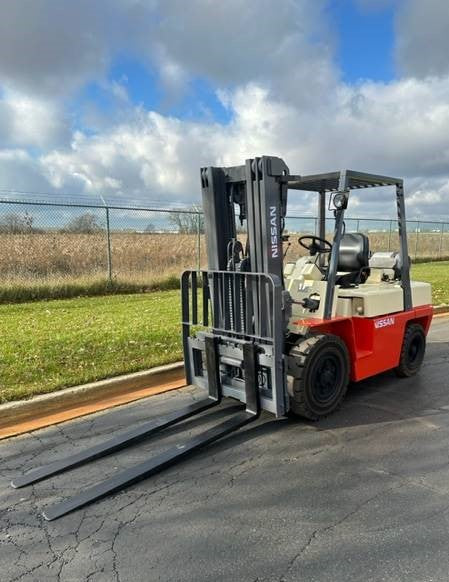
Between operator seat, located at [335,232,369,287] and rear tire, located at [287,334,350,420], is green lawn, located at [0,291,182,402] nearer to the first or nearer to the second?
rear tire, located at [287,334,350,420]

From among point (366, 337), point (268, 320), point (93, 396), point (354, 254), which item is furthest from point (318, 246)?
point (93, 396)

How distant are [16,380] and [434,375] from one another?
5.04m

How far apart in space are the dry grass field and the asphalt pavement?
7.17 metres

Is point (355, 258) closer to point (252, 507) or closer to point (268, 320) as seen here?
point (268, 320)

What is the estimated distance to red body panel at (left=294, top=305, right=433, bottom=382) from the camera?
4.92 m

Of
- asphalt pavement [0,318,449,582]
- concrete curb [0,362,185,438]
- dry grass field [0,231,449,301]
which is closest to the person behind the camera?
asphalt pavement [0,318,449,582]

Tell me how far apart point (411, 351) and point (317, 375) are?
205 centimetres

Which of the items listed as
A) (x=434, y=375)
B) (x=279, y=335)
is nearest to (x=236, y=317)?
(x=279, y=335)

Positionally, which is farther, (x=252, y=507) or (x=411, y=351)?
(x=411, y=351)

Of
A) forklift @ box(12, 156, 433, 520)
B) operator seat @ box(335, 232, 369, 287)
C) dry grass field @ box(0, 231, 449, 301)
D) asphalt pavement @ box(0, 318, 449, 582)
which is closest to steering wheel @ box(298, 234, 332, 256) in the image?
forklift @ box(12, 156, 433, 520)

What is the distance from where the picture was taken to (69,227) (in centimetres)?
1250

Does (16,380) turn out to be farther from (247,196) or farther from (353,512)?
(353,512)

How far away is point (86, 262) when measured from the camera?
1259cm

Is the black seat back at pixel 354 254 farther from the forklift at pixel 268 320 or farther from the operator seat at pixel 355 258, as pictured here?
the forklift at pixel 268 320
